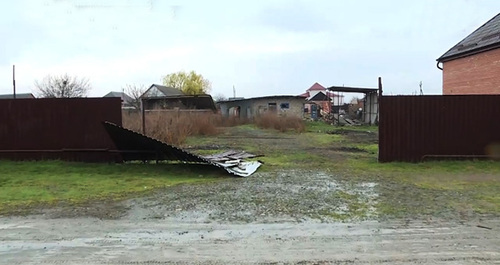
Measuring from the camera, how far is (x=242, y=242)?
15.8 feet

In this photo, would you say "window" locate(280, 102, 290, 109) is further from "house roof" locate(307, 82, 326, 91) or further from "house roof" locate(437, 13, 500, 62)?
"house roof" locate(307, 82, 326, 91)

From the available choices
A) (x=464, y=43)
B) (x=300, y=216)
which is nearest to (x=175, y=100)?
(x=464, y=43)

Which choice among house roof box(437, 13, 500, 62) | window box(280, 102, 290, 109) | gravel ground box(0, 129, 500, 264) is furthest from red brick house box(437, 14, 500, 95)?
window box(280, 102, 290, 109)

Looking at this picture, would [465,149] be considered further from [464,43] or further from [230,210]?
[464,43]

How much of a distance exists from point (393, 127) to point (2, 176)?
9904 mm

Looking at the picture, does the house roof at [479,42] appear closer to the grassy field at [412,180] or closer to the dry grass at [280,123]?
the grassy field at [412,180]

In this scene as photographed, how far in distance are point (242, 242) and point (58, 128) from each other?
28.7ft

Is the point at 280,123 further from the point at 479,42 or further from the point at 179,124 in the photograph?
the point at 479,42

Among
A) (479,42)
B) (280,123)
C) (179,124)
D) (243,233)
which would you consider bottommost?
(243,233)

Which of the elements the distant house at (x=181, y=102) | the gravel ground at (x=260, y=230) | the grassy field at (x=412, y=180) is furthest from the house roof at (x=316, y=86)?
the gravel ground at (x=260, y=230)

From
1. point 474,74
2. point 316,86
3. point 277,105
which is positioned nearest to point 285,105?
point 277,105

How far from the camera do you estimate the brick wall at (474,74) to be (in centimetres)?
1758

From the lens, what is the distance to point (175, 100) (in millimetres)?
32500

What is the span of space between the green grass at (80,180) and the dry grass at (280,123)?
1840 centimetres
